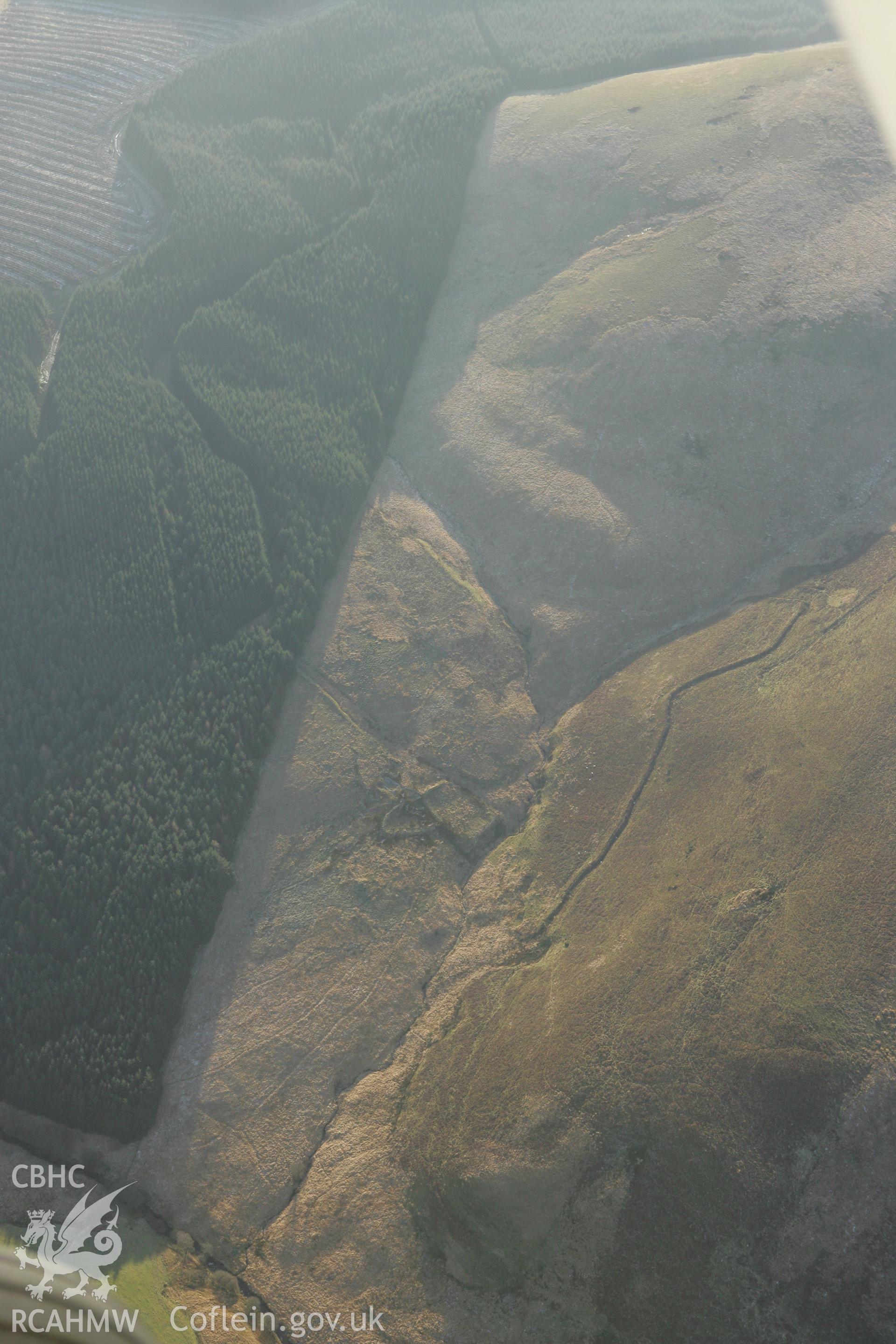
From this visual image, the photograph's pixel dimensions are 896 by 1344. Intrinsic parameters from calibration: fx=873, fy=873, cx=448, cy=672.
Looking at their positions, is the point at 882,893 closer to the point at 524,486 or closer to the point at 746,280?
the point at 524,486

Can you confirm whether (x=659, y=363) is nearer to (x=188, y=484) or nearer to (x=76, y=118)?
(x=188, y=484)

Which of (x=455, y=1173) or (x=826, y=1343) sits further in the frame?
(x=455, y=1173)

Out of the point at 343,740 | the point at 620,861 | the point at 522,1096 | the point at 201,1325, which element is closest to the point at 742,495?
the point at 620,861

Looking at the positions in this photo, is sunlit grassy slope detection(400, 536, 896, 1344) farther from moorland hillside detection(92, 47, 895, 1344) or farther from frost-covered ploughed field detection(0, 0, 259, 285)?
frost-covered ploughed field detection(0, 0, 259, 285)

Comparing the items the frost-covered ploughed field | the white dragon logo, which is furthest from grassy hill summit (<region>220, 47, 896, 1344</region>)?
the frost-covered ploughed field

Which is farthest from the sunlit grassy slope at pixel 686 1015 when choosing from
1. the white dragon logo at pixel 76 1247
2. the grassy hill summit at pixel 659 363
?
the white dragon logo at pixel 76 1247

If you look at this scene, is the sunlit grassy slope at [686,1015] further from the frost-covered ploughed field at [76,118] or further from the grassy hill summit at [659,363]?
the frost-covered ploughed field at [76,118]
